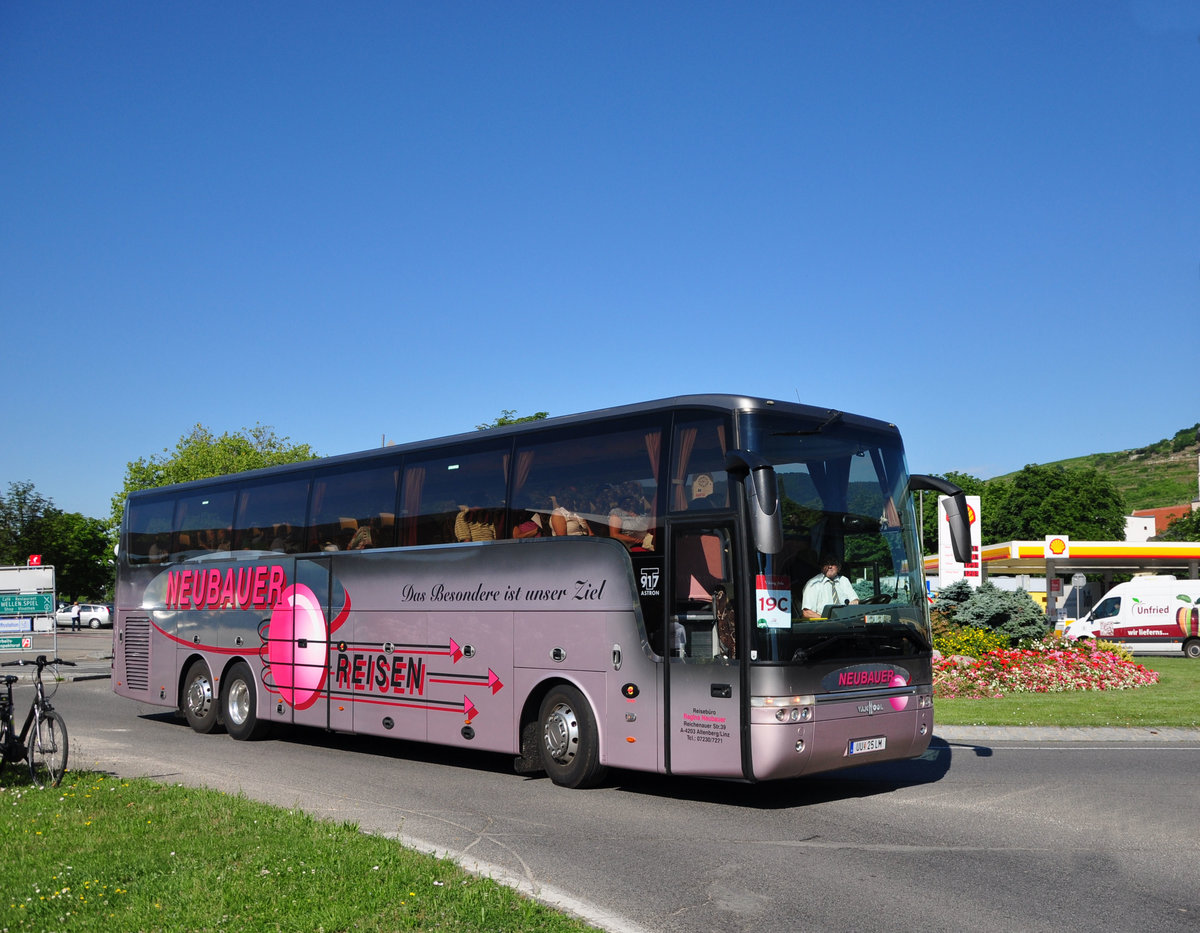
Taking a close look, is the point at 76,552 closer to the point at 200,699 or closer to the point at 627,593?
the point at 200,699

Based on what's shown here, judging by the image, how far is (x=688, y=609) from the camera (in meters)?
10.4

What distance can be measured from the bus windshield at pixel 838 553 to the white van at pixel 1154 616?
29.9 meters

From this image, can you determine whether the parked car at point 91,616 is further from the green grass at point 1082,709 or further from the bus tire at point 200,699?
the green grass at point 1082,709

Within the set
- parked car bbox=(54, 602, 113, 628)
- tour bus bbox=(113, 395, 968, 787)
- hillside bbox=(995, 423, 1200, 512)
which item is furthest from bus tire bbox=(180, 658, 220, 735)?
hillside bbox=(995, 423, 1200, 512)

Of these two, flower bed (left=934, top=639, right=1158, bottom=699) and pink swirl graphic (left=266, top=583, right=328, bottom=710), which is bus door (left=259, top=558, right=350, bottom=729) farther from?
flower bed (left=934, top=639, right=1158, bottom=699)

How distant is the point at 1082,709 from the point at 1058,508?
86.7m

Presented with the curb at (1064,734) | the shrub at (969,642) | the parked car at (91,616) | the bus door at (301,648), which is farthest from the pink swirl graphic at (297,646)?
the parked car at (91,616)

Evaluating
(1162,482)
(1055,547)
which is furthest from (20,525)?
(1162,482)

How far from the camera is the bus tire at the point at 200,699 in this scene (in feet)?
55.9

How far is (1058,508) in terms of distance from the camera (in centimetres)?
9925

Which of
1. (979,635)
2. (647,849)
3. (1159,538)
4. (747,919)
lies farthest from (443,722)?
(1159,538)

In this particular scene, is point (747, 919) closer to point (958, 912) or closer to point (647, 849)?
point (958, 912)

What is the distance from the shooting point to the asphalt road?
685cm

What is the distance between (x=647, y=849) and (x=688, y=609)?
2.46 metres
